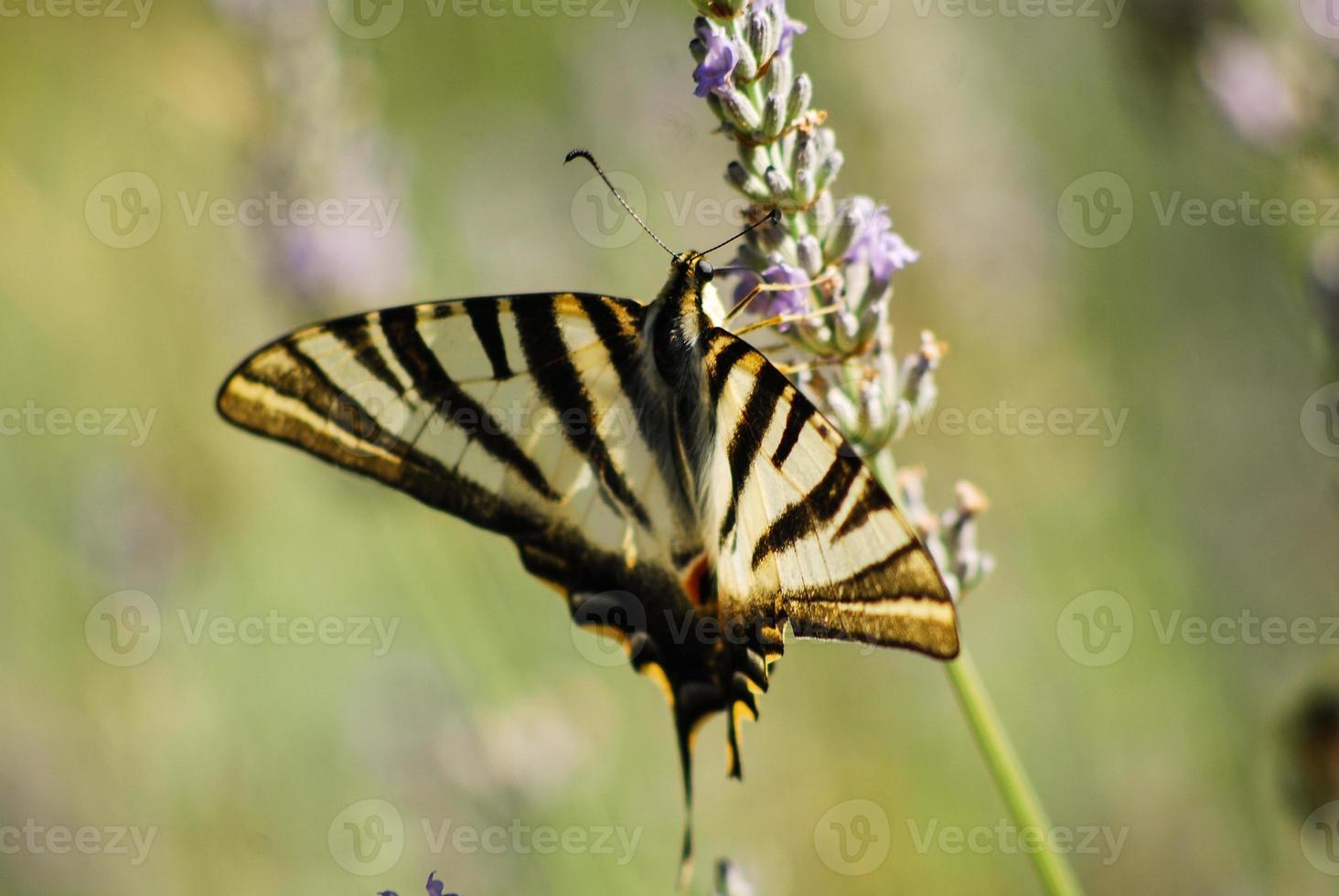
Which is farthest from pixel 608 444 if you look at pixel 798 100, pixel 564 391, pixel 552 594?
pixel 552 594

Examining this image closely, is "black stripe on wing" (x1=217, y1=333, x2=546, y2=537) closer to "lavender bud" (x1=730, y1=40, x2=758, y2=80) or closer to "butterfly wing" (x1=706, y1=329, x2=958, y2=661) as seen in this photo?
"butterfly wing" (x1=706, y1=329, x2=958, y2=661)

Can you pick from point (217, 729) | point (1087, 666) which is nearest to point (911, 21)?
point (1087, 666)

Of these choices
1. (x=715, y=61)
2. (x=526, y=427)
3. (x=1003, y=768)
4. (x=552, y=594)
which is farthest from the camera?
(x=552, y=594)

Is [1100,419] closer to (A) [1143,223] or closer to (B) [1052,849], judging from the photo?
(A) [1143,223]

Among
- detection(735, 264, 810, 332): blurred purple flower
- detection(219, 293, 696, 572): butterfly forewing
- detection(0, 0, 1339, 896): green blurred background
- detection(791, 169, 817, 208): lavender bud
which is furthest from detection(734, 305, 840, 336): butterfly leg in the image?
detection(0, 0, 1339, 896): green blurred background

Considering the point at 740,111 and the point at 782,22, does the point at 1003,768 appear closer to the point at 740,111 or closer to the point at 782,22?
the point at 740,111

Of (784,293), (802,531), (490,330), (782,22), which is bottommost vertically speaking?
(802,531)
